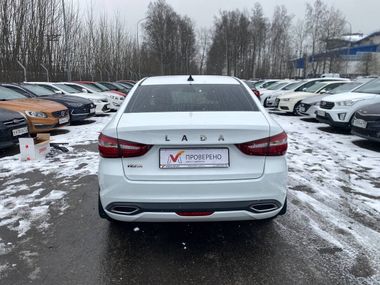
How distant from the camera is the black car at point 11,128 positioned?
6461mm

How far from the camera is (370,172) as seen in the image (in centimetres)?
565

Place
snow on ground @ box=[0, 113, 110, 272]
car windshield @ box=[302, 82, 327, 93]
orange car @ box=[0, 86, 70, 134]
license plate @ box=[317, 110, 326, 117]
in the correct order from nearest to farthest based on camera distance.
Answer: snow on ground @ box=[0, 113, 110, 272], orange car @ box=[0, 86, 70, 134], license plate @ box=[317, 110, 326, 117], car windshield @ box=[302, 82, 327, 93]

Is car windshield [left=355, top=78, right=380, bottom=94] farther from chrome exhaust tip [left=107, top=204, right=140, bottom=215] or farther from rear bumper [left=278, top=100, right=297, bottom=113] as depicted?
chrome exhaust tip [left=107, top=204, right=140, bottom=215]

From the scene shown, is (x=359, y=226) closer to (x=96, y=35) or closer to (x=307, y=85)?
(x=307, y=85)

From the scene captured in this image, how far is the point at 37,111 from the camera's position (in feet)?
27.6

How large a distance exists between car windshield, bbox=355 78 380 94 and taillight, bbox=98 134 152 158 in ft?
27.8

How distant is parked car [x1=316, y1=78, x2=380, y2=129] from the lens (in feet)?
29.4

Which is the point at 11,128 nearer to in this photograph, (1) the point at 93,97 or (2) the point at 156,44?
(1) the point at 93,97

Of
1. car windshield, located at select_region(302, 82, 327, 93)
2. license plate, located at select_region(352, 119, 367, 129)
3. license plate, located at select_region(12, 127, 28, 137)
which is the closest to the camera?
license plate, located at select_region(12, 127, 28, 137)

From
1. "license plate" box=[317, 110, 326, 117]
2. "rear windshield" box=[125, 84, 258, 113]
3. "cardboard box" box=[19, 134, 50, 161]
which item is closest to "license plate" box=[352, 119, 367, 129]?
"license plate" box=[317, 110, 326, 117]

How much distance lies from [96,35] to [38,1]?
978 cm

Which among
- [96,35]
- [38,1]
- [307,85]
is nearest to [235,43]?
[96,35]

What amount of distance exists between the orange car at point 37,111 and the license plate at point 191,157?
21.5ft

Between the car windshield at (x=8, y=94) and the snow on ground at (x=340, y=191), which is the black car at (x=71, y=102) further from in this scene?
the snow on ground at (x=340, y=191)
